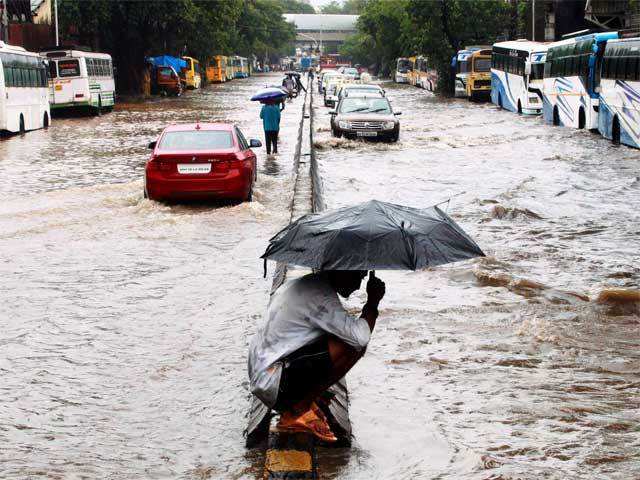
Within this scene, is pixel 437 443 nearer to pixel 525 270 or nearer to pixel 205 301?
pixel 205 301

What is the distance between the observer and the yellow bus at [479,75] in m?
55.7

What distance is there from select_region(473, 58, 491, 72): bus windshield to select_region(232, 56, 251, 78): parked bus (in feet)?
195

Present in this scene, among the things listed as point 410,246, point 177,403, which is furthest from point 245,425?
point 410,246

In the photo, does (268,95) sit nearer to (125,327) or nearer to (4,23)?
(125,327)

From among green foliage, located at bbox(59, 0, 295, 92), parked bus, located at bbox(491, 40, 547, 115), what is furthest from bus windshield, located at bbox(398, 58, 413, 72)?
parked bus, located at bbox(491, 40, 547, 115)

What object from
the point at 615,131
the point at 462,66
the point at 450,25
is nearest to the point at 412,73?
the point at 450,25

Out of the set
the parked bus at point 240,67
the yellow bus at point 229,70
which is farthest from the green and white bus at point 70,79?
the parked bus at point 240,67

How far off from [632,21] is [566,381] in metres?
42.6

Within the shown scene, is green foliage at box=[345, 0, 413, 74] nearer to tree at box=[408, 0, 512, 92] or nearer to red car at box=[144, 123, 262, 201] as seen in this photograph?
tree at box=[408, 0, 512, 92]

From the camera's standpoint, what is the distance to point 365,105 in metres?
29.9

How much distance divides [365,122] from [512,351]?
66.7 ft

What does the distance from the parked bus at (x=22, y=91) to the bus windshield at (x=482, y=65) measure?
25599 millimetres

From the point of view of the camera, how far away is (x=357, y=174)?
2259 cm

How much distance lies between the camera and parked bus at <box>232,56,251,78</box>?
4530 inches
